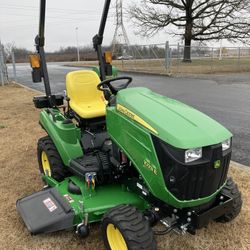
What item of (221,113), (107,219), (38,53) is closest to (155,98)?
(107,219)

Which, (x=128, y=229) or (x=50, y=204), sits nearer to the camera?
(x=128, y=229)

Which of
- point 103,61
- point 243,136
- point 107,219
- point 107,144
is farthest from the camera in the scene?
point 243,136

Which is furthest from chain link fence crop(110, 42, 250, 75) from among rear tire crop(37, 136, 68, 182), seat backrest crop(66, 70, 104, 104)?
rear tire crop(37, 136, 68, 182)

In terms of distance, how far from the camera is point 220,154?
2154 millimetres

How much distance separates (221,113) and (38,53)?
4559 mm

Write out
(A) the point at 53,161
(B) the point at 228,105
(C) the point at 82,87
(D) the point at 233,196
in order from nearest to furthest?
(D) the point at 233,196
(A) the point at 53,161
(C) the point at 82,87
(B) the point at 228,105

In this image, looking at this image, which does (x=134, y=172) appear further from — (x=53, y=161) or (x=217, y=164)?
(x=53, y=161)

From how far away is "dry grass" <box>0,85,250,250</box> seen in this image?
2.72 metres

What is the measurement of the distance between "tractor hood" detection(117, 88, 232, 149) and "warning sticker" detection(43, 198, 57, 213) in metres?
0.97

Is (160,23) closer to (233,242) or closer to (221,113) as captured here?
(221,113)

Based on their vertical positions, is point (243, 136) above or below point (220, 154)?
below

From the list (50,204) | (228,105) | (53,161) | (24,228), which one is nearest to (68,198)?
(50,204)

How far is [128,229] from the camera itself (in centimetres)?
221

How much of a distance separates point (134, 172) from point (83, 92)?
1381mm
